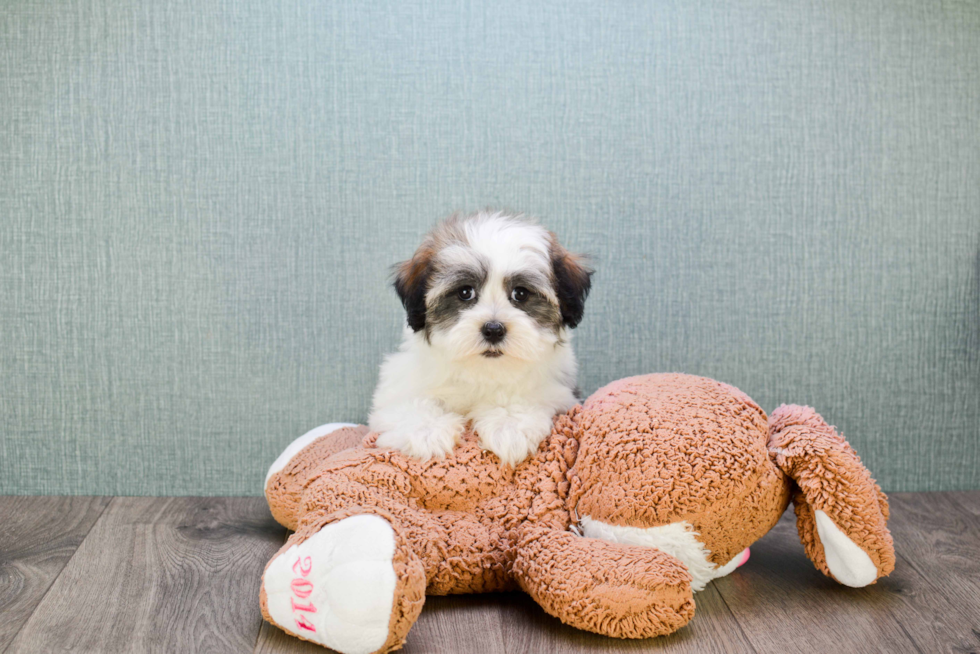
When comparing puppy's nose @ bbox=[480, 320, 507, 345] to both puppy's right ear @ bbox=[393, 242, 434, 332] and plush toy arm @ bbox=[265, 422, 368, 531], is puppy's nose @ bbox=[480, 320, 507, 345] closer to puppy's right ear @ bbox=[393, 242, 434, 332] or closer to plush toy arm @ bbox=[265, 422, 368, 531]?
puppy's right ear @ bbox=[393, 242, 434, 332]

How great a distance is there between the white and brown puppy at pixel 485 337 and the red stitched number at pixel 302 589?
395 mm

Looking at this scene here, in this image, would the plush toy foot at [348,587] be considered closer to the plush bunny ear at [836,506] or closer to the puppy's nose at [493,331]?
the puppy's nose at [493,331]

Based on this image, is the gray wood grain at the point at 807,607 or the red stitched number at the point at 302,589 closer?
the red stitched number at the point at 302,589

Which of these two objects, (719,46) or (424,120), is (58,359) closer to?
(424,120)

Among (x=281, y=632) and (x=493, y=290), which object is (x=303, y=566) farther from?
(x=493, y=290)

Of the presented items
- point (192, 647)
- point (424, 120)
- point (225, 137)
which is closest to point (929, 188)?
point (424, 120)

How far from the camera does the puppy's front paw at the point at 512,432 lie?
178 centimetres

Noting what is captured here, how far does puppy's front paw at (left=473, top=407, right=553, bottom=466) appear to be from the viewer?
1775 mm

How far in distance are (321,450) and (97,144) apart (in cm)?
113

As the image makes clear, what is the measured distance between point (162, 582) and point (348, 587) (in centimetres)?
68

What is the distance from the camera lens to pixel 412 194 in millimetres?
2400

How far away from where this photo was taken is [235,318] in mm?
2410

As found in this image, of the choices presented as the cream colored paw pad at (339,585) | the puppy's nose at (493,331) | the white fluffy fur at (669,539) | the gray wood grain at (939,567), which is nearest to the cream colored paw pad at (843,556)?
the gray wood grain at (939,567)

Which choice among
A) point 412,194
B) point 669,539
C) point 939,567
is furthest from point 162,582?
point 939,567
